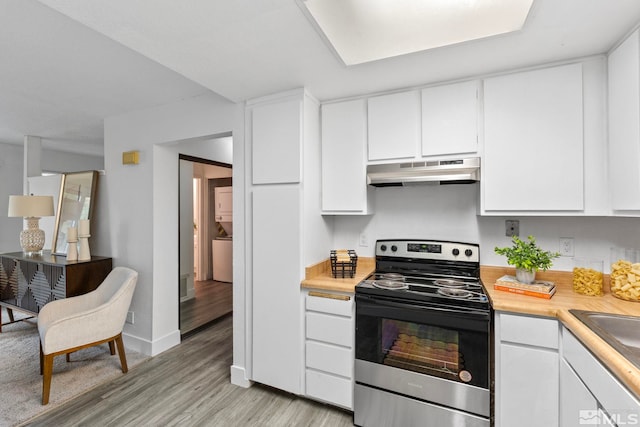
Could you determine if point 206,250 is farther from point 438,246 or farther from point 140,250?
point 438,246

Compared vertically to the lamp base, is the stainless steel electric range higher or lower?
lower

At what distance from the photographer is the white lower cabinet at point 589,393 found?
950 millimetres

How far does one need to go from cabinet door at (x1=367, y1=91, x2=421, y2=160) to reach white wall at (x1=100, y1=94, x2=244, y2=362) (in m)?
1.59

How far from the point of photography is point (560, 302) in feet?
5.08

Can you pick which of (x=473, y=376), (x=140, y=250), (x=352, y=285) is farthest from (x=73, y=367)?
(x=473, y=376)

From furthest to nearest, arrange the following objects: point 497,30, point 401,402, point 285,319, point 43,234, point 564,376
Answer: point 43,234, point 285,319, point 401,402, point 497,30, point 564,376

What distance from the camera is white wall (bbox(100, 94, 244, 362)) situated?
2.78m

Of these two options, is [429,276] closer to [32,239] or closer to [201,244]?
[32,239]

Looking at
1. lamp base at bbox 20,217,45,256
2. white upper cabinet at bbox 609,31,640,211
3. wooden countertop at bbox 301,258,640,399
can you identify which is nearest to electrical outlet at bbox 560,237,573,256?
wooden countertop at bbox 301,258,640,399

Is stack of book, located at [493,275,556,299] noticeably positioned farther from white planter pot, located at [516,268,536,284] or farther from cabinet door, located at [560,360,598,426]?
cabinet door, located at [560,360,598,426]

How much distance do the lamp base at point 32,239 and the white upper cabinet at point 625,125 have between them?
5.19 meters

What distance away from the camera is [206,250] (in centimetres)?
547

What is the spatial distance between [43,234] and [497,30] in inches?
186

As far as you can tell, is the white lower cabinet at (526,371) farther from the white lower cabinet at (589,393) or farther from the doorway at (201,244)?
the doorway at (201,244)
